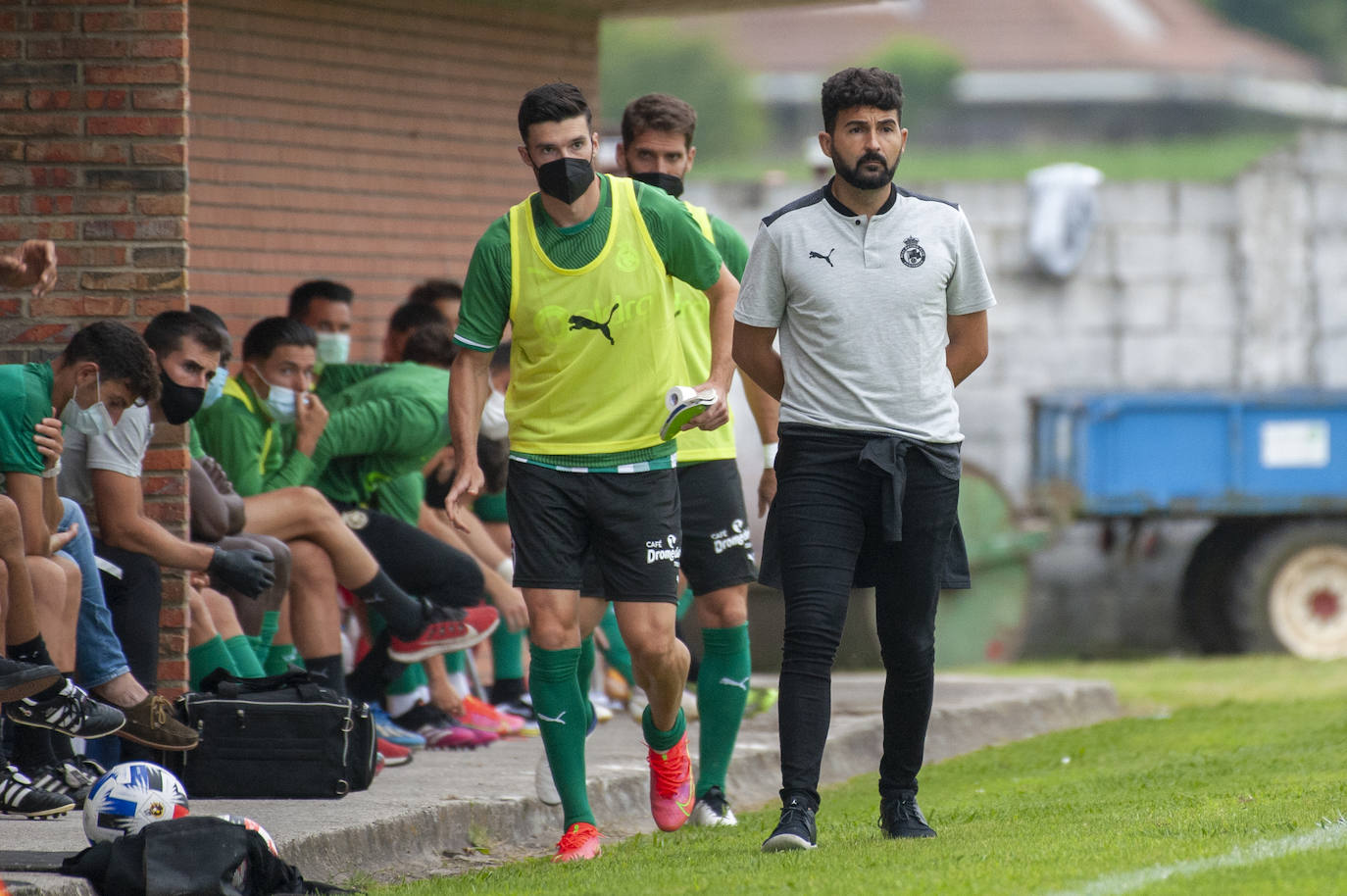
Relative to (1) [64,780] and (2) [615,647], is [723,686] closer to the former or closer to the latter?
(1) [64,780]

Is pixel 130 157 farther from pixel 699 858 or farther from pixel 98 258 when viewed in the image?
pixel 699 858

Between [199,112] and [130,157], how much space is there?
2767 millimetres

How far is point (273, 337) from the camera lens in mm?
8250

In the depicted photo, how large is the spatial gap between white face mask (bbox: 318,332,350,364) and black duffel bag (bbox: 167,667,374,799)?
2.62 meters

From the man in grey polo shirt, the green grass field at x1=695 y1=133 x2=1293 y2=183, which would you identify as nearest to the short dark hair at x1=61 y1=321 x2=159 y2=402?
the man in grey polo shirt

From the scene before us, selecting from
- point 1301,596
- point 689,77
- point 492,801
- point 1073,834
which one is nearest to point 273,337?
point 492,801

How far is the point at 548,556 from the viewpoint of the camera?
232 inches

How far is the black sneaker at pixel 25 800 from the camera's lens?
20.3ft

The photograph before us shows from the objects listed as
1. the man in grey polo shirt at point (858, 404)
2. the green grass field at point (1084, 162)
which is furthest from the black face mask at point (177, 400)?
the green grass field at point (1084, 162)

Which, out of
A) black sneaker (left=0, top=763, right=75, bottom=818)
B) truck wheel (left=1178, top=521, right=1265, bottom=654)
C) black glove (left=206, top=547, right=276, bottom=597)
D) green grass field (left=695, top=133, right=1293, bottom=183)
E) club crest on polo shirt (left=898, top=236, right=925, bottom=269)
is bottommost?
truck wheel (left=1178, top=521, right=1265, bottom=654)

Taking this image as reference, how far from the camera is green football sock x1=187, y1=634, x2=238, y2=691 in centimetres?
738

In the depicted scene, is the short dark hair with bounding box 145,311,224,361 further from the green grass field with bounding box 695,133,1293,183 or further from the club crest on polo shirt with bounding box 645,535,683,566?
the green grass field with bounding box 695,133,1293,183

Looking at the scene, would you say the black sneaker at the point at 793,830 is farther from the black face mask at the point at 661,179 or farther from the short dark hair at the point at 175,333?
the short dark hair at the point at 175,333

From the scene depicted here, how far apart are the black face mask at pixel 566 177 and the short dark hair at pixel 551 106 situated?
12 centimetres
